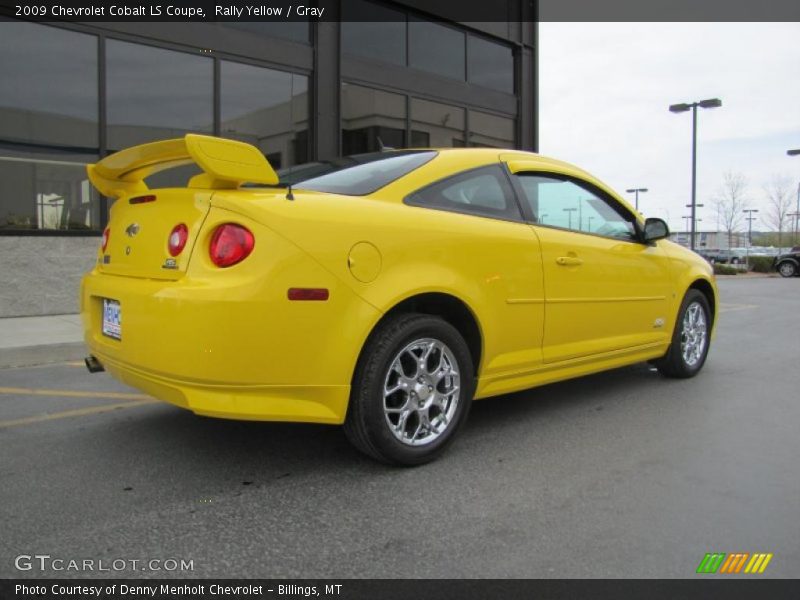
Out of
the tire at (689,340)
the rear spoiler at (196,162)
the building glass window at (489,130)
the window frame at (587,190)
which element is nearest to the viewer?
the rear spoiler at (196,162)

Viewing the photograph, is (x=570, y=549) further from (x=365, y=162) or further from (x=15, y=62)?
(x=15, y=62)

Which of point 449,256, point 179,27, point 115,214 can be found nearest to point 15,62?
point 179,27

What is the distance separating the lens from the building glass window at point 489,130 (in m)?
14.3

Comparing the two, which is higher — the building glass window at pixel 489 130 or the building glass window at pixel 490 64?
the building glass window at pixel 490 64

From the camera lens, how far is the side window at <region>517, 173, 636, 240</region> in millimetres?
3979

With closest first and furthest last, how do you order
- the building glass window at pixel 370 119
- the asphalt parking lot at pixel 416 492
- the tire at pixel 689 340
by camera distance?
the asphalt parking lot at pixel 416 492, the tire at pixel 689 340, the building glass window at pixel 370 119

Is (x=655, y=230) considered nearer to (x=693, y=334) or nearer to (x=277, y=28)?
(x=693, y=334)

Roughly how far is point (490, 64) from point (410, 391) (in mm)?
13175

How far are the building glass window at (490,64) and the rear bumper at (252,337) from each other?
12545 millimetres

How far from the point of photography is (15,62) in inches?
340

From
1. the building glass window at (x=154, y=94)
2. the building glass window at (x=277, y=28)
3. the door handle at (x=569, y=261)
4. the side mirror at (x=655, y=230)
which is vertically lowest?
the door handle at (x=569, y=261)

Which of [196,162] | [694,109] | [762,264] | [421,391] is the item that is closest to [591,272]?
[421,391]

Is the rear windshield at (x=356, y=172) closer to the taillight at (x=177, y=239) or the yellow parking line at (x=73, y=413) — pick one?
the taillight at (x=177, y=239)

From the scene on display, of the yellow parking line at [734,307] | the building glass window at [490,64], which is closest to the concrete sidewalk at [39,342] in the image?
the yellow parking line at [734,307]
